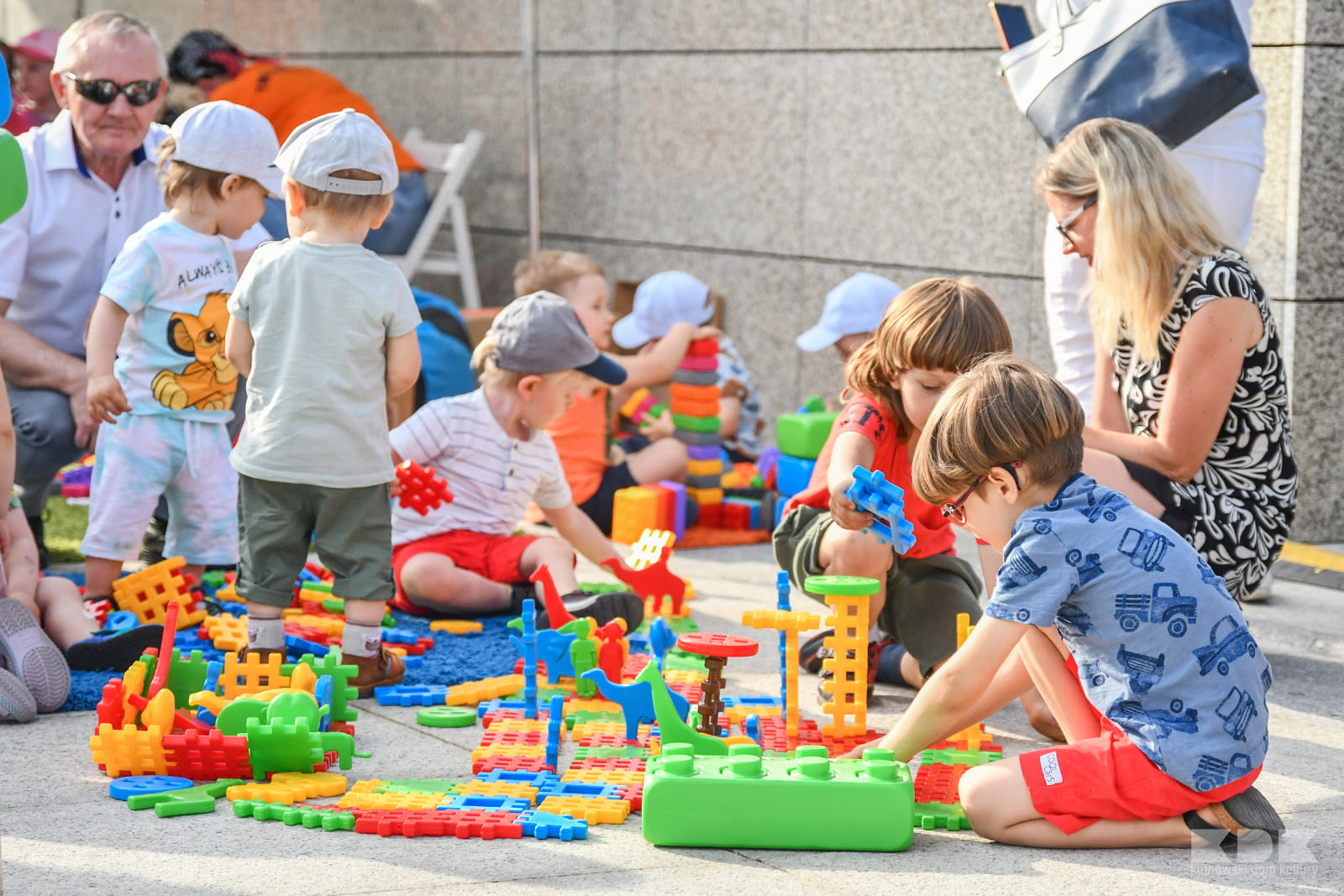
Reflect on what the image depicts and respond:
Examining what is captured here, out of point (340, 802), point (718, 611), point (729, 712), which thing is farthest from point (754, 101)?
point (340, 802)

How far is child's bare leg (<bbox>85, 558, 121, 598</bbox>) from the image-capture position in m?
4.51

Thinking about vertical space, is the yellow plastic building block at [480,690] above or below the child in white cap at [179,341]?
below

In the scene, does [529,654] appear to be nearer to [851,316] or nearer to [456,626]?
[456,626]

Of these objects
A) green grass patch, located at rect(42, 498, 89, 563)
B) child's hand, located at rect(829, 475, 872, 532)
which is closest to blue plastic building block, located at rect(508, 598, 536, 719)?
child's hand, located at rect(829, 475, 872, 532)

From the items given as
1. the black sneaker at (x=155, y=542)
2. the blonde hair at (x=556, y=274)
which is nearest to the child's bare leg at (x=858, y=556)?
the black sneaker at (x=155, y=542)

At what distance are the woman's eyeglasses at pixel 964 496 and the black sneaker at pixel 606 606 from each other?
1338 millimetres

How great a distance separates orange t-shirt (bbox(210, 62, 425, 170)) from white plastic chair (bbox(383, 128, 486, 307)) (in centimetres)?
31

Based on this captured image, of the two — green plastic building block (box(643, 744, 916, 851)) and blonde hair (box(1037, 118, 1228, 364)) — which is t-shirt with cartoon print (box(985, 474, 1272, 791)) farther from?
blonde hair (box(1037, 118, 1228, 364))

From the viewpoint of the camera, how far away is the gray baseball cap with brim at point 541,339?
15.1 feet

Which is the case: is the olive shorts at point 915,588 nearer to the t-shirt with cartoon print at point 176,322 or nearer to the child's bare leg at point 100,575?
the t-shirt with cartoon print at point 176,322

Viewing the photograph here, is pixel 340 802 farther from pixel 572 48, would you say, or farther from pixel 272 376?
pixel 572 48

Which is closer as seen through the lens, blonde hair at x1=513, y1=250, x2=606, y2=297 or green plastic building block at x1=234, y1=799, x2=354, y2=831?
green plastic building block at x1=234, y1=799, x2=354, y2=831

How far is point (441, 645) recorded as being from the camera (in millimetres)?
4375

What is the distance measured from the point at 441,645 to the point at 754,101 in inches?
162
